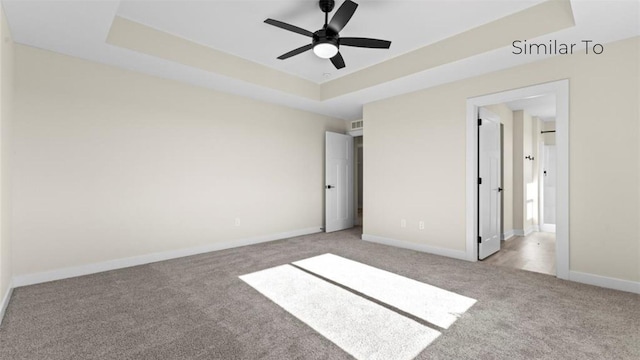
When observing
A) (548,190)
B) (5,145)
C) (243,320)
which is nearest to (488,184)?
(548,190)

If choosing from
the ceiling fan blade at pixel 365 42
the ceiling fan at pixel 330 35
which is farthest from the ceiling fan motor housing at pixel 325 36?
the ceiling fan blade at pixel 365 42

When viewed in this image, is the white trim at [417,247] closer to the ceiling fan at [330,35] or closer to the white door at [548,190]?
the ceiling fan at [330,35]

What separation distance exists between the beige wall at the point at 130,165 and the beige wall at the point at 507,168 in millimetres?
4085

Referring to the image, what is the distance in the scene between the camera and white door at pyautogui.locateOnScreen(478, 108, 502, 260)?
411 centimetres

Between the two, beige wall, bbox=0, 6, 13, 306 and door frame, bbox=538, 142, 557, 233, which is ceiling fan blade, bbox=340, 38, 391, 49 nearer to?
beige wall, bbox=0, 6, 13, 306

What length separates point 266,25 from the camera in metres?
3.27

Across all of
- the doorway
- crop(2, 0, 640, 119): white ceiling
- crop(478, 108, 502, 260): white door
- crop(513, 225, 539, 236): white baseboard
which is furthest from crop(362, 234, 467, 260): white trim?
crop(513, 225, 539, 236): white baseboard

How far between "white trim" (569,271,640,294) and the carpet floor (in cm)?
11

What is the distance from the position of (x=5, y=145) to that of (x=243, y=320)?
2.62 meters

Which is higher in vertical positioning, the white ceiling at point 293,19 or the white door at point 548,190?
the white ceiling at point 293,19

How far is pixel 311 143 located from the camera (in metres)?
6.05

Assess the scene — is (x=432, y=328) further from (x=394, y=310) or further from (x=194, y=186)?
(x=194, y=186)

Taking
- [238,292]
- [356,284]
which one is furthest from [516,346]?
[238,292]

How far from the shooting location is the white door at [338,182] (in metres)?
6.20
